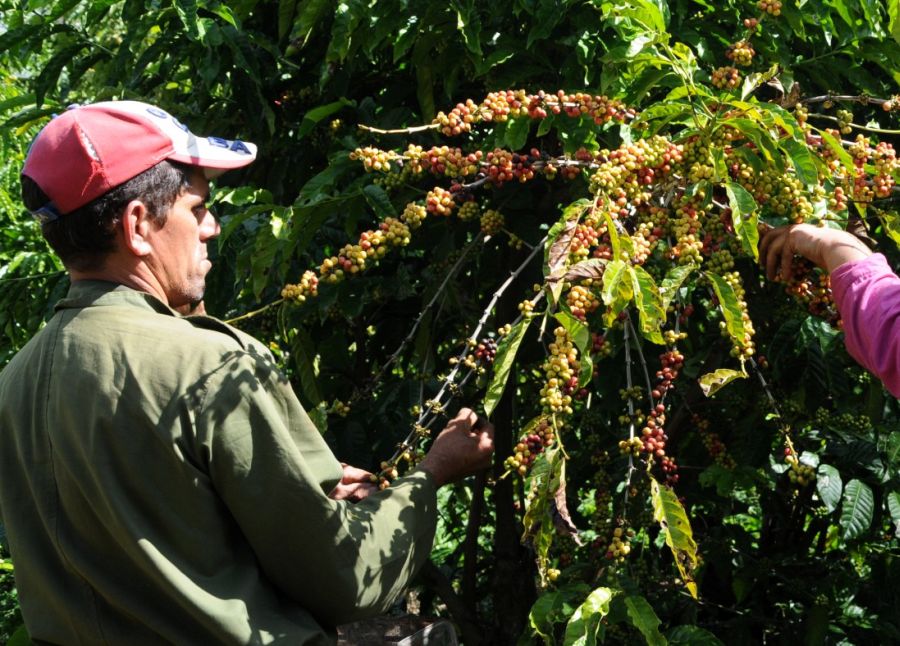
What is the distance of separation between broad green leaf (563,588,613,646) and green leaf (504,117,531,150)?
931 millimetres

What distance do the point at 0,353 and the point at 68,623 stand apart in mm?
2182

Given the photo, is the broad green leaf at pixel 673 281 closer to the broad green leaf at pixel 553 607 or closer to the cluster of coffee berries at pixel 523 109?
the cluster of coffee berries at pixel 523 109

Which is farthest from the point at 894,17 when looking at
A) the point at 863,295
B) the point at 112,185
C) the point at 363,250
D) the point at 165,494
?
the point at 165,494

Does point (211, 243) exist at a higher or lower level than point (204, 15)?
lower

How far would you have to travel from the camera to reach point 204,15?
107 inches

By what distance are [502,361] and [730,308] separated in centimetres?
43

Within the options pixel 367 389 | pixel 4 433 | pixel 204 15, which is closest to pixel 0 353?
pixel 204 15

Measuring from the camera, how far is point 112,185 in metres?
1.61

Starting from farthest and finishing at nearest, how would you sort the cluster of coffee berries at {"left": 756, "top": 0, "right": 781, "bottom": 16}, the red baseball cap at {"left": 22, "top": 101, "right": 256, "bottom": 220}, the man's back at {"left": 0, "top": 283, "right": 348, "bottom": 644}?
the cluster of coffee berries at {"left": 756, "top": 0, "right": 781, "bottom": 16} < the red baseball cap at {"left": 22, "top": 101, "right": 256, "bottom": 220} < the man's back at {"left": 0, "top": 283, "right": 348, "bottom": 644}

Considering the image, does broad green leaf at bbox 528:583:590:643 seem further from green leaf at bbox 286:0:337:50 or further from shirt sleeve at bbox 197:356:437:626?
green leaf at bbox 286:0:337:50

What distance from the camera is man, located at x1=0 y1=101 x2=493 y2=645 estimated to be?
149 centimetres

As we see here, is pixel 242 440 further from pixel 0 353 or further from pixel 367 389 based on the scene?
pixel 0 353

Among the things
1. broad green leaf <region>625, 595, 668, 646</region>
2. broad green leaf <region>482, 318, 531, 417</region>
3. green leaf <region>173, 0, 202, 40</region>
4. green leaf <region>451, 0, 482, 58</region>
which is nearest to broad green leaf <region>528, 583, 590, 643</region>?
broad green leaf <region>625, 595, 668, 646</region>

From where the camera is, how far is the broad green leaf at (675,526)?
6.14 ft
